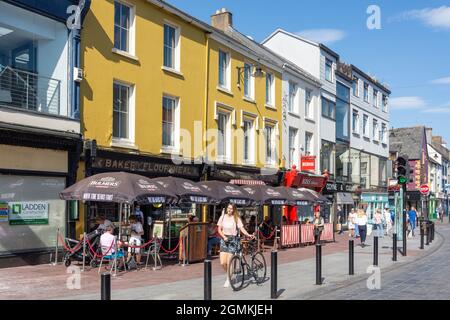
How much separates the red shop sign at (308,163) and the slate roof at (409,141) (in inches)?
1309

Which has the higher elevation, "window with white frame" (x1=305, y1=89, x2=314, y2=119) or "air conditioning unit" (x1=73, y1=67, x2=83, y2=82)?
"window with white frame" (x1=305, y1=89, x2=314, y2=119)

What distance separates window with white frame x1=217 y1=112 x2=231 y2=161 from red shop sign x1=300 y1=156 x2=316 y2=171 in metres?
7.04

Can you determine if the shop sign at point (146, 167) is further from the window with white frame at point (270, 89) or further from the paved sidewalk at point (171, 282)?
the window with white frame at point (270, 89)

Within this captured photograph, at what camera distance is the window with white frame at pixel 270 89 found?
87.2 feet

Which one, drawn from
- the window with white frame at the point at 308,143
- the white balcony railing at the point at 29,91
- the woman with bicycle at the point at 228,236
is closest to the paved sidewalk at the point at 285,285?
the woman with bicycle at the point at 228,236

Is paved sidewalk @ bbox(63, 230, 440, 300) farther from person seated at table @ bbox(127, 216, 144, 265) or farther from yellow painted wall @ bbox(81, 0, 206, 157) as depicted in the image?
yellow painted wall @ bbox(81, 0, 206, 157)

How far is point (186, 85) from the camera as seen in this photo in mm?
20297

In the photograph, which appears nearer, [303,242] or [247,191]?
[247,191]

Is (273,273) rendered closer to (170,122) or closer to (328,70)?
(170,122)

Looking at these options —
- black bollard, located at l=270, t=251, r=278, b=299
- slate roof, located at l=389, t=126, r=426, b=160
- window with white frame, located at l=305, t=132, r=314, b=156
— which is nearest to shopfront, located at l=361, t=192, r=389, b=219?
window with white frame, located at l=305, t=132, r=314, b=156

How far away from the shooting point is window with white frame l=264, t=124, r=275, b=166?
2620 cm

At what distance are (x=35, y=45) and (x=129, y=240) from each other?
6.47m
